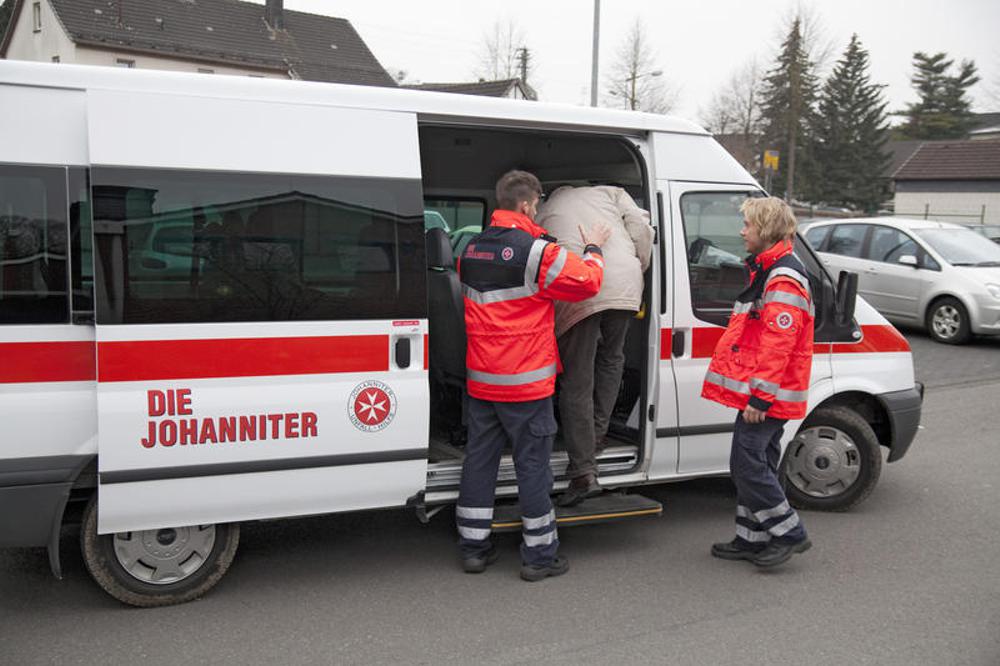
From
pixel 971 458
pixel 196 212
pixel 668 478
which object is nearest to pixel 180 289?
pixel 196 212

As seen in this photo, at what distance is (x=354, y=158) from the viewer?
3914 mm

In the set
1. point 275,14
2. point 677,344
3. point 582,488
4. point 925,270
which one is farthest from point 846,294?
point 275,14

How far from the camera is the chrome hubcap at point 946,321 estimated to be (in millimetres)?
11723

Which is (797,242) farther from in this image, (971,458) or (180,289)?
(180,289)

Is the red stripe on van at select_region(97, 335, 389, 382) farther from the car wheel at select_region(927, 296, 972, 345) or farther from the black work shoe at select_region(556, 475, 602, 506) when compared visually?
the car wheel at select_region(927, 296, 972, 345)

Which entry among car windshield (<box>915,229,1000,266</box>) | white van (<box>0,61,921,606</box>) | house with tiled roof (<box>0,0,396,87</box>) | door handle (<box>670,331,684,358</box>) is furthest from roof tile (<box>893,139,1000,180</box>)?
white van (<box>0,61,921,606</box>)

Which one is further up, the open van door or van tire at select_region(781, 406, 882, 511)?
the open van door

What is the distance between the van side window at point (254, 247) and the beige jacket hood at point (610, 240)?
0.88 metres

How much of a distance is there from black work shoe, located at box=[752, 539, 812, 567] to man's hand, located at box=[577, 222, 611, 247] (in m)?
1.71

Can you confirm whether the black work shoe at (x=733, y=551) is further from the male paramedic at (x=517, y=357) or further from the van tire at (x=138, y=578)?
the van tire at (x=138, y=578)

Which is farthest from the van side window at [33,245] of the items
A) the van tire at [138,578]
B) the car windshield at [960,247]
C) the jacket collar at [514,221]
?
the car windshield at [960,247]

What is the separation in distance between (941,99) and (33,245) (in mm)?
73789

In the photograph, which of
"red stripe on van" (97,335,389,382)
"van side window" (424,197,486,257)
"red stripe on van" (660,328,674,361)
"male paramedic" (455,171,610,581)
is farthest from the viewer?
"van side window" (424,197,486,257)

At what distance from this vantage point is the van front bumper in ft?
17.4
